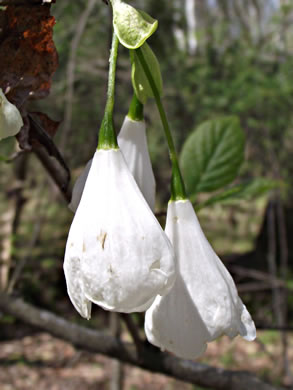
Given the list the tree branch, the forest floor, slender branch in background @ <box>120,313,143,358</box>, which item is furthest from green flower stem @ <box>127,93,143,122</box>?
the forest floor

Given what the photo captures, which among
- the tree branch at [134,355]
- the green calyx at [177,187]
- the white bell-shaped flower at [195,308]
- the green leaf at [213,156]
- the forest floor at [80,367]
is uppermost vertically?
the green calyx at [177,187]

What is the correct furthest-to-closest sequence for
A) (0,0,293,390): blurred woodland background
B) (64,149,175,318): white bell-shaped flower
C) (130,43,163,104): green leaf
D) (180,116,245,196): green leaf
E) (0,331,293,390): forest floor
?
1. (0,331,293,390): forest floor
2. (0,0,293,390): blurred woodland background
3. (180,116,245,196): green leaf
4. (130,43,163,104): green leaf
5. (64,149,175,318): white bell-shaped flower

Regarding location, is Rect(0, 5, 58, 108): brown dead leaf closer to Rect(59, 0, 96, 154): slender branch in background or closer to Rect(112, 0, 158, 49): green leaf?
Rect(112, 0, 158, 49): green leaf

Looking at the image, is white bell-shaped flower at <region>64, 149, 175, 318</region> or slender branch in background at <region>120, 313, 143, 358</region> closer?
white bell-shaped flower at <region>64, 149, 175, 318</region>

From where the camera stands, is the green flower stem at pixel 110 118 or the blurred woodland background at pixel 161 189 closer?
the green flower stem at pixel 110 118

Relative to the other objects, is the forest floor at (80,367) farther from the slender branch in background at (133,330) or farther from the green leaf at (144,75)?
the green leaf at (144,75)

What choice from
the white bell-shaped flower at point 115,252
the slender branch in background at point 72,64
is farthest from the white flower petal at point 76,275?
the slender branch in background at point 72,64
